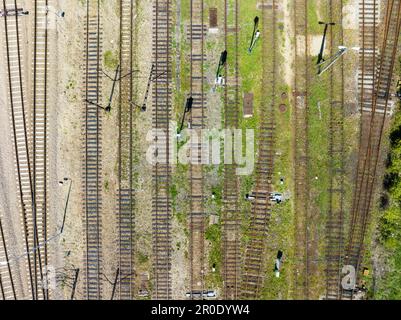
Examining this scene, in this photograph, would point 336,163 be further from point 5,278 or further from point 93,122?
point 5,278

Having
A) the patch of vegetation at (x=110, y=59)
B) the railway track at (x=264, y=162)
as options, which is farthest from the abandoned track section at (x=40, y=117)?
the railway track at (x=264, y=162)

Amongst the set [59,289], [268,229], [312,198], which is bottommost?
[59,289]

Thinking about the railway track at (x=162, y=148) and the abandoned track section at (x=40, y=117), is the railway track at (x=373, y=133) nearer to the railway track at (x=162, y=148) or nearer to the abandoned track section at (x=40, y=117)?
the railway track at (x=162, y=148)

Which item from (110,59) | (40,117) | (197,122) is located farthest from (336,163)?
(40,117)

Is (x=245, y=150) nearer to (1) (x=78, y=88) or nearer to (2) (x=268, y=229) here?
(2) (x=268, y=229)

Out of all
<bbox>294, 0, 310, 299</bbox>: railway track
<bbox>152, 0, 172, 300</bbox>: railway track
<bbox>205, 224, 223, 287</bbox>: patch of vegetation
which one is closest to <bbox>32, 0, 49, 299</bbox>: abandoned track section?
<bbox>152, 0, 172, 300</bbox>: railway track
